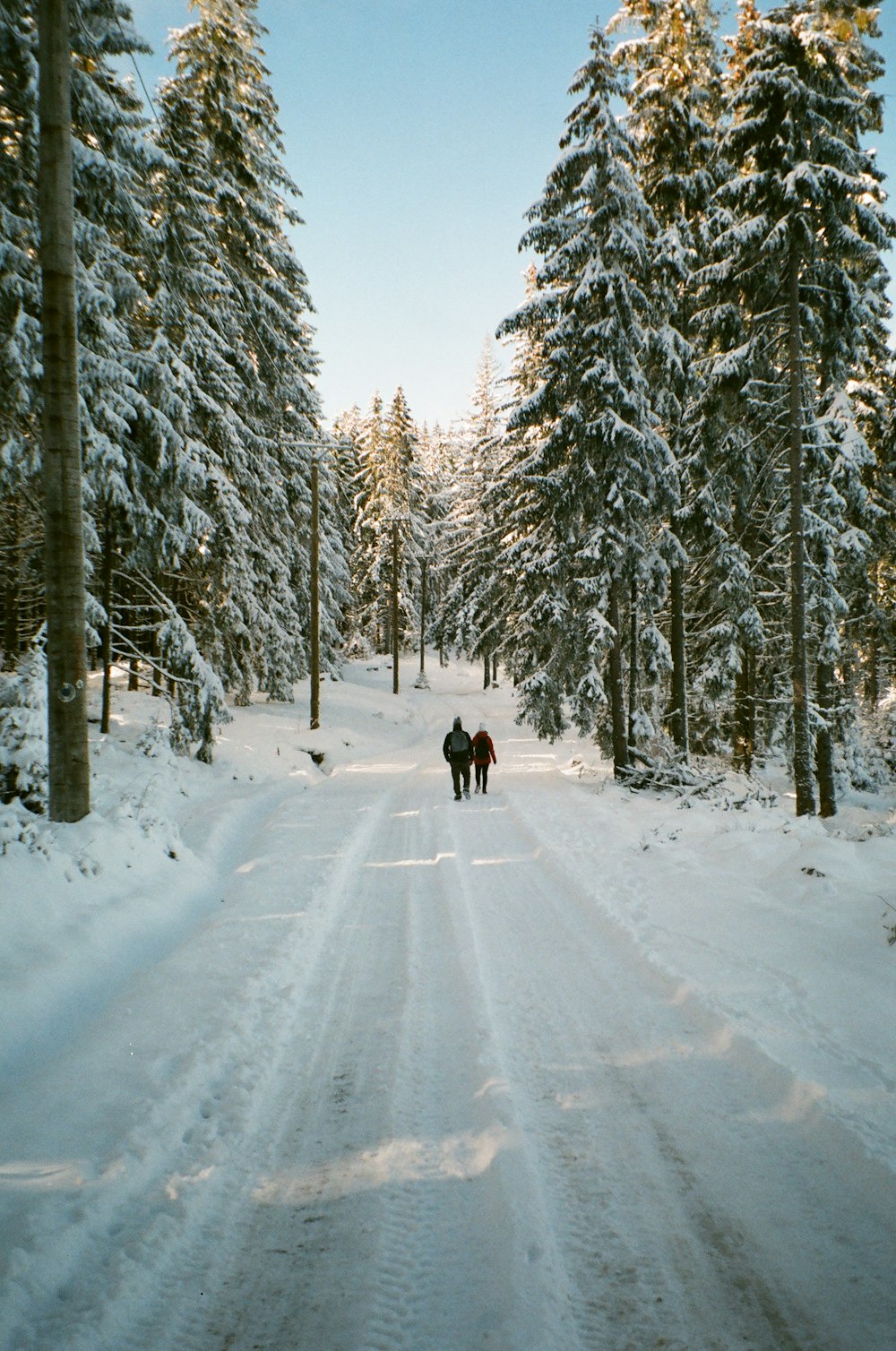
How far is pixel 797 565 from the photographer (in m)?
12.4

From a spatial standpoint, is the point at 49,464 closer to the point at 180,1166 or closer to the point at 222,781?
the point at 180,1166

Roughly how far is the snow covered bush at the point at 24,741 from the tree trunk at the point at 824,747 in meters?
15.1

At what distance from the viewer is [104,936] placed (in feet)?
19.7

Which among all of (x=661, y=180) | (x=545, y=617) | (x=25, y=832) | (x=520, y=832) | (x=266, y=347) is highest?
(x=661, y=180)

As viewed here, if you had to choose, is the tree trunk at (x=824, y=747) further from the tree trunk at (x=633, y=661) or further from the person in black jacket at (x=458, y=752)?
the person in black jacket at (x=458, y=752)

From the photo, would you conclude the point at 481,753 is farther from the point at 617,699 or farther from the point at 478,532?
the point at 478,532

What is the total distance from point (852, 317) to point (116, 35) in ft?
44.0

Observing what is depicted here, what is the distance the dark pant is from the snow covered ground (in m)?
5.36

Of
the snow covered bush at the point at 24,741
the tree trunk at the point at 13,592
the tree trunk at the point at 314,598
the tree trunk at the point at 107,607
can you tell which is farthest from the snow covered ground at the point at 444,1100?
the tree trunk at the point at 314,598

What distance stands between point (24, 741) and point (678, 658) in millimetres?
14216

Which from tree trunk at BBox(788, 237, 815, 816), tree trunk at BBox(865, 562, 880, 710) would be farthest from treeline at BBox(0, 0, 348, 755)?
tree trunk at BBox(865, 562, 880, 710)

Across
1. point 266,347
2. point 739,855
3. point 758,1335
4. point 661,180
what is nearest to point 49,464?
point 758,1335

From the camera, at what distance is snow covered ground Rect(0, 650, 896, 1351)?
2.72 m

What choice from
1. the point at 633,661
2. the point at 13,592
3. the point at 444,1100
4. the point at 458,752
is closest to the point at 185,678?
the point at 13,592
